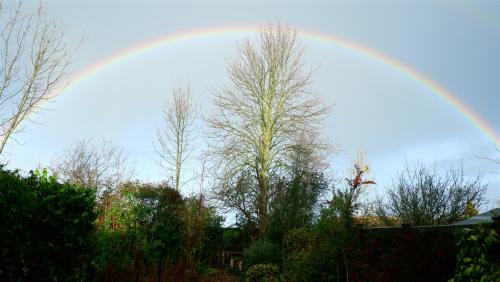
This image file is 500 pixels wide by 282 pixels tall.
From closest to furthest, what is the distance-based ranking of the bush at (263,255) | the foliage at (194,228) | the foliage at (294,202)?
the foliage at (194,228), the bush at (263,255), the foliage at (294,202)

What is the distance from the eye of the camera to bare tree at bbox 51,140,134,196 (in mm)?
20156

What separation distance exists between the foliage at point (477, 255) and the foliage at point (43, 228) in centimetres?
507

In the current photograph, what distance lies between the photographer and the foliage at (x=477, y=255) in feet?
18.5

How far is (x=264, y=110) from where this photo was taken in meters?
22.0

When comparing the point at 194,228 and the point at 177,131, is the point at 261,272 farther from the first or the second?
the point at 177,131

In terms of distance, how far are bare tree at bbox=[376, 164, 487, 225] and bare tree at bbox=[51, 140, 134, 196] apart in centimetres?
1149

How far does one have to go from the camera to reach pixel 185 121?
2395 cm

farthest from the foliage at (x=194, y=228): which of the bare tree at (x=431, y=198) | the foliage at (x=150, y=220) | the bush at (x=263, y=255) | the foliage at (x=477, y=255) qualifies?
the bare tree at (x=431, y=198)

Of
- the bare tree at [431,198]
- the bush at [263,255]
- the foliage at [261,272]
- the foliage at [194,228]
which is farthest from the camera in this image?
the bare tree at [431,198]

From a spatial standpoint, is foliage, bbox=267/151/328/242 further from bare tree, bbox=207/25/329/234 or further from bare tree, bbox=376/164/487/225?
bare tree, bbox=376/164/487/225

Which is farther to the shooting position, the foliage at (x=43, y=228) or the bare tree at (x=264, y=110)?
the bare tree at (x=264, y=110)

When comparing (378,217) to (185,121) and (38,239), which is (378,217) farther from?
(38,239)

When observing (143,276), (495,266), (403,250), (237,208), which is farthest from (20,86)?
(237,208)

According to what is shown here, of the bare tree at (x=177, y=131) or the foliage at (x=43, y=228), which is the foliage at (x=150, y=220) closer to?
the foliage at (x=43, y=228)
